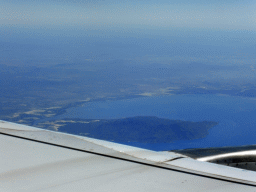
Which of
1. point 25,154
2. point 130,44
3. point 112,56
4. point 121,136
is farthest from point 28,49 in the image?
point 25,154

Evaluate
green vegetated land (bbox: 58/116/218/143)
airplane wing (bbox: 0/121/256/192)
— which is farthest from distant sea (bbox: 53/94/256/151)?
airplane wing (bbox: 0/121/256/192)

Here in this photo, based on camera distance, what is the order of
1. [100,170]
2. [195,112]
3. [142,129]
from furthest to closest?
[195,112]
[142,129]
[100,170]

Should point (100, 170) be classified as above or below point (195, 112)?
below

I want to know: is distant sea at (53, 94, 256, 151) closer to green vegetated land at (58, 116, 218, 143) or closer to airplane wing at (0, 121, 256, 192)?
green vegetated land at (58, 116, 218, 143)

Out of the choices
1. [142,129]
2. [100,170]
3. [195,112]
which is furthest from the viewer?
[195,112]

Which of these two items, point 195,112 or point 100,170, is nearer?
point 100,170

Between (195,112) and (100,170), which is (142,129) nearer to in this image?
(195,112)

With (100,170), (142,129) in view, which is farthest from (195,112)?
(100,170)
